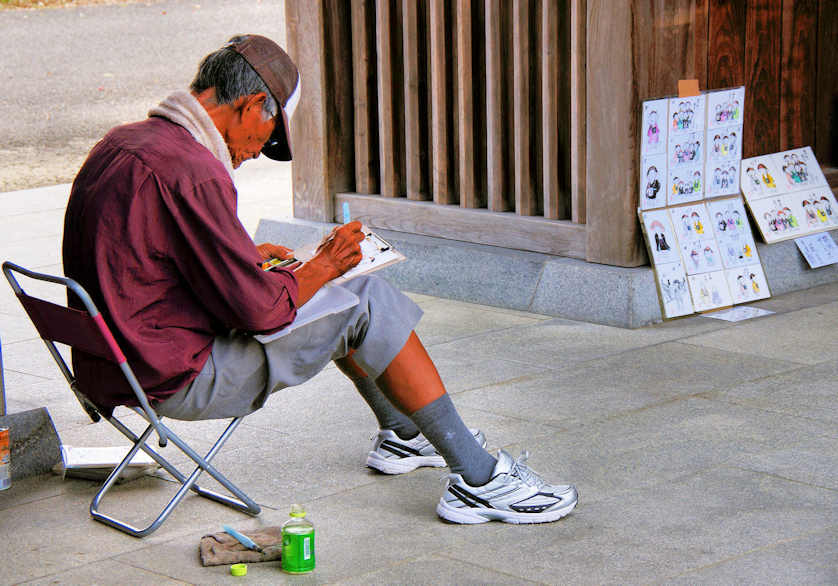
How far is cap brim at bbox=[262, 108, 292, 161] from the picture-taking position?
12.0ft

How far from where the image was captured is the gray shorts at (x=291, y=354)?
3.55 m

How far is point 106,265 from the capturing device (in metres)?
3.38

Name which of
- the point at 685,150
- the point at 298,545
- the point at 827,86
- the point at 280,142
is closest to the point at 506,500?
the point at 298,545

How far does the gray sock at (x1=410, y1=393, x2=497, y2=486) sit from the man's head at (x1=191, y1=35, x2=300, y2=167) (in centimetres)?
91

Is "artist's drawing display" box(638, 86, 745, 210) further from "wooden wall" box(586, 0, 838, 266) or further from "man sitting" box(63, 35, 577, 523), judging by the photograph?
"man sitting" box(63, 35, 577, 523)

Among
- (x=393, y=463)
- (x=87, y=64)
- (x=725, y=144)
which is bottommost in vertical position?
(x=393, y=463)

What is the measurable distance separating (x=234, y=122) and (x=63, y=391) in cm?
206

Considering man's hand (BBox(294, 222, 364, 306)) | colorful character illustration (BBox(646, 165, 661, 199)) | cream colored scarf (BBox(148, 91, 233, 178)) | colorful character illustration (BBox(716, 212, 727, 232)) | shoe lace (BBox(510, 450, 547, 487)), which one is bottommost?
shoe lace (BBox(510, 450, 547, 487))

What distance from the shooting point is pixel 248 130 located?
11.8ft

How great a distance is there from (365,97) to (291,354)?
3.75 metres

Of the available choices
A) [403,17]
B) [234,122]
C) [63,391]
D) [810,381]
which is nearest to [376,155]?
[403,17]

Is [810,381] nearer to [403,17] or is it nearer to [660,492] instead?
[660,492]

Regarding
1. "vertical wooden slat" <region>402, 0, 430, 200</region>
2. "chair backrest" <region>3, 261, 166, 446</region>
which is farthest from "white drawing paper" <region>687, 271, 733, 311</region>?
Result: "chair backrest" <region>3, 261, 166, 446</region>

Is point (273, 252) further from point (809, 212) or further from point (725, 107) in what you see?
point (809, 212)
